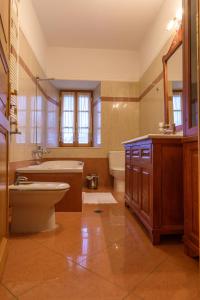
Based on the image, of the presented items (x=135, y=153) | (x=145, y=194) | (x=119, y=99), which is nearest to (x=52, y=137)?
(x=119, y=99)

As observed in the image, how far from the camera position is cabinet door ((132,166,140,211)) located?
7.52 ft

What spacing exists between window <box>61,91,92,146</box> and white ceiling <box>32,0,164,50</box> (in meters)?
1.15

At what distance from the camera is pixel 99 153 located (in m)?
4.68

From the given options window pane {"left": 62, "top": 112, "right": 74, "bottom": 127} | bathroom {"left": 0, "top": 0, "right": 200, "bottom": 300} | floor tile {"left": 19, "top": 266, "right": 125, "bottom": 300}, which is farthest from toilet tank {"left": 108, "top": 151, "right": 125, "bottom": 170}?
floor tile {"left": 19, "top": 266, "right": 125, "bottom": 300}

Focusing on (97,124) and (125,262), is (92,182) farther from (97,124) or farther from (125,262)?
(125,262)

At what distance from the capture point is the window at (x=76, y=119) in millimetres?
5270

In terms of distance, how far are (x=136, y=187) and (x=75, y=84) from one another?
128 inches

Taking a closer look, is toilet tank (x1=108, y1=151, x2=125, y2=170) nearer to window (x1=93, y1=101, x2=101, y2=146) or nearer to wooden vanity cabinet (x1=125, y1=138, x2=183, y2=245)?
window (x1=93, y1=101, x2=101, y2=146)

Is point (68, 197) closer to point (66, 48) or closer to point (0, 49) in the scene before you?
point (0, 49)

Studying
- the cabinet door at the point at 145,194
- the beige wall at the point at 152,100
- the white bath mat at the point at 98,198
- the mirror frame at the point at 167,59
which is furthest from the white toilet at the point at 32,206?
the beige wall at the point at 152,100

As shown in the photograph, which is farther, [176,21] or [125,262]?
[176,21]

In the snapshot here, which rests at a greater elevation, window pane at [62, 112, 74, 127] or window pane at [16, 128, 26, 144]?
window pane at [62, 112, 74, 127]

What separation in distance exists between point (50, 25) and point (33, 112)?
1577mm

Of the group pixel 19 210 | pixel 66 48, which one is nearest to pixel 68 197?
pixel 19 210
